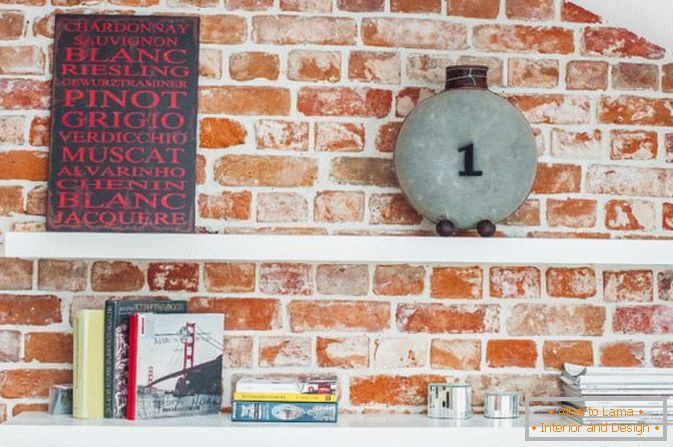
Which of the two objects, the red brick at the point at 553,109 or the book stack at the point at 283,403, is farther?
the red brick at the point at 553,109

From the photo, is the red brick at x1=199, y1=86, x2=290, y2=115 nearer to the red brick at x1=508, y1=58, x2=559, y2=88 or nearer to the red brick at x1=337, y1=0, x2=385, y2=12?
the red brick at x1=337, y1=0, x2=385, y2=12

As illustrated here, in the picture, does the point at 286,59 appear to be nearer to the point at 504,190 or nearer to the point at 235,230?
the point at 235,230

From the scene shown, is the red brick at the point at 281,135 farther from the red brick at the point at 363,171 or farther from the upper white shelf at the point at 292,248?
the upper white shelf at the point at 292,248

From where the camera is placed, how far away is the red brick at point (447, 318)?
7.55 ft

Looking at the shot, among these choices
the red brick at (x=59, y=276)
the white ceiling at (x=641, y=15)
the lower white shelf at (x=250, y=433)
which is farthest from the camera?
the red brick at (x=59, y=276)

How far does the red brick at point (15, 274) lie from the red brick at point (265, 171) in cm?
52

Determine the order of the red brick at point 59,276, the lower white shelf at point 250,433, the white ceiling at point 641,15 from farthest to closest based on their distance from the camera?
1. the red brick at point 59,276
2. the white ceiling at point 641,15
3. the lower white shelf at point 250,433

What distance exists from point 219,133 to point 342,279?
476 mm

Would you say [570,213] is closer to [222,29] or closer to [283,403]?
[283,403]

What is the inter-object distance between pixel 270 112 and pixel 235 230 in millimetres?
308

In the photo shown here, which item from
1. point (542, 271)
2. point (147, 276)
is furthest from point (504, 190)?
point (147, 276)

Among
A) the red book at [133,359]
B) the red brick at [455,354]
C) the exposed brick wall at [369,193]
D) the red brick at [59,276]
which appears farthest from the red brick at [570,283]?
the red brick at [59,276]

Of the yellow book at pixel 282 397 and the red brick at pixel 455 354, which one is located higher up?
the red brick at pixel 455 354

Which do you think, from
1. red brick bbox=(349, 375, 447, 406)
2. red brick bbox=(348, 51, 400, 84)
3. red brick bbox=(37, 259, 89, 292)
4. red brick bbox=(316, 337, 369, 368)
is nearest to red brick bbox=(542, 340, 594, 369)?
red brick bbox=(349, 375, 447, 406)
